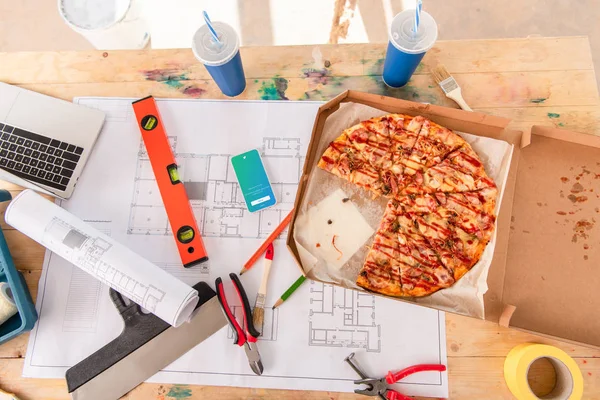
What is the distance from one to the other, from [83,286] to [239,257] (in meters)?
0.50

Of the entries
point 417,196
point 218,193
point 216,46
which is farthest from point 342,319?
point 216,46

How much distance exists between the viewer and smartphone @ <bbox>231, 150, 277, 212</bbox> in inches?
52.6

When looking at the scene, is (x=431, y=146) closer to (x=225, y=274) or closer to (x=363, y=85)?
(x=363, y=85)

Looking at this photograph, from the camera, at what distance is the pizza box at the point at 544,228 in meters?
1.20

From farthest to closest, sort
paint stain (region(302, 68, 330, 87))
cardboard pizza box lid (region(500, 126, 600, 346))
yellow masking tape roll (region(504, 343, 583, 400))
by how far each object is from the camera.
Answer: paint stain (region(302, 68, 330, 87))
cardboard pizza box lid (region(500, 126, 600, 346))
yellow masking tape roll (region(504, 343, 583, 400))

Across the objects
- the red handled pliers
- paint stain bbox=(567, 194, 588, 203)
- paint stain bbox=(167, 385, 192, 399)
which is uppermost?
paint stain bbox=(567, 194, 588, 203)

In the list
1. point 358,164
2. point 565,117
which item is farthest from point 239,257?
point 565,117

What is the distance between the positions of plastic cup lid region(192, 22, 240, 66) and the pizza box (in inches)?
12.5

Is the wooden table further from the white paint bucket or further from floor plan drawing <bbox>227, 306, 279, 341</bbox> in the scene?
the white paint bucket

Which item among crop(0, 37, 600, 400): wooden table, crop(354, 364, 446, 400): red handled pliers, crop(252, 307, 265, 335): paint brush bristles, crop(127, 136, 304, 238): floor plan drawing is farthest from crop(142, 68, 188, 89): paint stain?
crop(354, 364, 446, 400): red handled pliers

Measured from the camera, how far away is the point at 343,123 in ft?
4.55

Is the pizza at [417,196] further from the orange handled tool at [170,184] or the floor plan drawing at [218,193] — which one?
the orange handled tool at [170,184]

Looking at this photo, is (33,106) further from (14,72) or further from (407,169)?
(407,169)

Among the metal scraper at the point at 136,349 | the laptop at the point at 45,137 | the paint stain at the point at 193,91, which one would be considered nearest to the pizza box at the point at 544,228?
the metal scraper at the point at 136,349
